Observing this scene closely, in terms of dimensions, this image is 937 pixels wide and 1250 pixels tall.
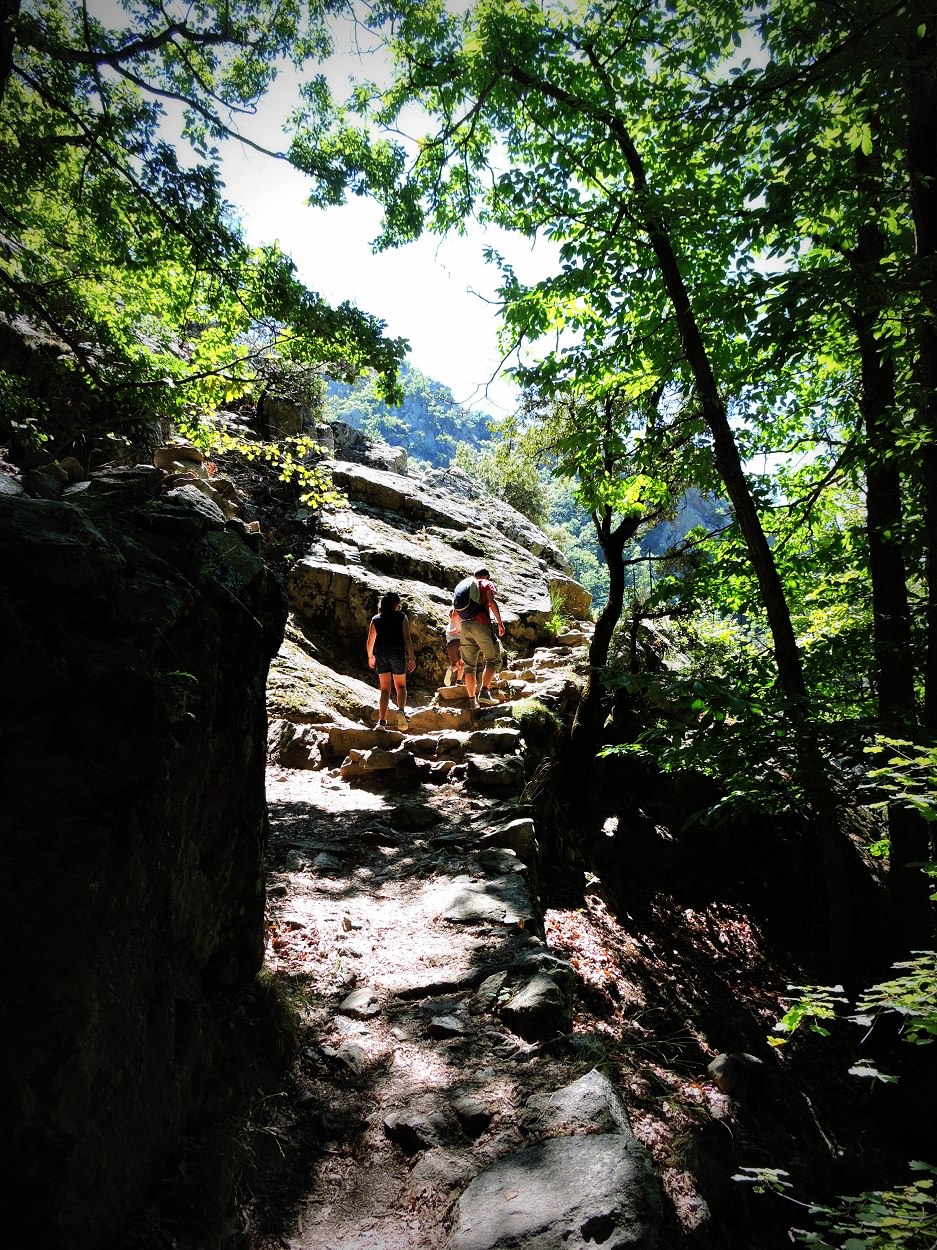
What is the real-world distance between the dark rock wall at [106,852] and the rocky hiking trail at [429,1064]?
70cm

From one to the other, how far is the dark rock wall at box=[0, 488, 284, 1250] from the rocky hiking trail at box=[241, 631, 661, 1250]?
2.30 ft

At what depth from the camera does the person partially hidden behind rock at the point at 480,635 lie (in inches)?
391

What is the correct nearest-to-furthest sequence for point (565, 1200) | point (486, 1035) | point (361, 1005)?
point (565, 1200) < point (486, 1035) < point (361, 1005)

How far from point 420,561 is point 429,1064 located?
12982mm

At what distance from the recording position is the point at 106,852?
213 centimetres

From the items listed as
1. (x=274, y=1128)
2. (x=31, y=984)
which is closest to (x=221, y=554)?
(x=31, y=984)

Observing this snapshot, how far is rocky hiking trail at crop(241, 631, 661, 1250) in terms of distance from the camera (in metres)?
2.38

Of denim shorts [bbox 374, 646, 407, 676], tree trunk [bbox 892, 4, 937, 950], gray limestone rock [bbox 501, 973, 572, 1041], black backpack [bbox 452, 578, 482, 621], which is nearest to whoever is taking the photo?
gray limestone rock [bbox 501, 973, 572, 1041]

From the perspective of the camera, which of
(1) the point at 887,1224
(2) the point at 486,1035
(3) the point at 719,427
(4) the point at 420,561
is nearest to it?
(1) the point at 887,1224

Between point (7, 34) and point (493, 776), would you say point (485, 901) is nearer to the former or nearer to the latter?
point (493, 776)

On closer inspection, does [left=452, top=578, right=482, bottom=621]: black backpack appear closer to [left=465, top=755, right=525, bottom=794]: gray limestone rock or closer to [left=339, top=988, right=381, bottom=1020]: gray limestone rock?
[left=465, top=755, right=525, bottom=794]: gray limestone rock

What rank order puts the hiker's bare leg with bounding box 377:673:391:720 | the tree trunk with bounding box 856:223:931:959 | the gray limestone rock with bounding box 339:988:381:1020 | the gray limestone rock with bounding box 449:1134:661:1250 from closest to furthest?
the gray limestone rock with bounding box 449:1134:661:1250, the gray limestone rock with bounding box 339:988:381:1020, the tree trunk with bounding box 856:223:931:959, the hiker's bare leg with bounding box 377:673:391:720

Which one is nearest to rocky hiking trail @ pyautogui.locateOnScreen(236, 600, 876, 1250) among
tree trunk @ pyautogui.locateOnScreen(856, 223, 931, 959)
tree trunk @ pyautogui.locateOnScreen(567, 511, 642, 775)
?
tree trunk @ pyautogui.locateOnScreen(567, 511, 642, 775)

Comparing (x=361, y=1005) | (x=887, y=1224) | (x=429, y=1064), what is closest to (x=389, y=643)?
(x=361, y=1005)
